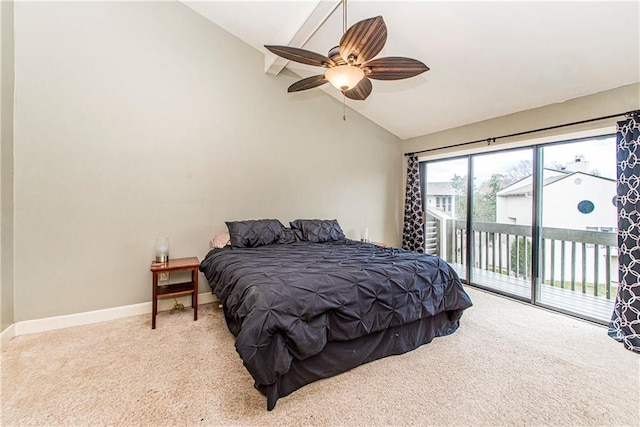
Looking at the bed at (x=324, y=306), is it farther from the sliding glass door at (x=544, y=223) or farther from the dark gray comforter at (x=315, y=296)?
the sliding glass door at (x=544, y=223)

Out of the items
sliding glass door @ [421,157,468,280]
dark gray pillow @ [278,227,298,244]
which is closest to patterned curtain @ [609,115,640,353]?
sliding glass door @ [421,157,468,280]

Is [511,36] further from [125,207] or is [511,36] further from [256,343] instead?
[125,207]

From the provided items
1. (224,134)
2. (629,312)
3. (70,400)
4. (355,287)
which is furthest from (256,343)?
(629,312)

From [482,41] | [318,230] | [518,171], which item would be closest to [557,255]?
[518,171]

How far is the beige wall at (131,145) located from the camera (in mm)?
2660

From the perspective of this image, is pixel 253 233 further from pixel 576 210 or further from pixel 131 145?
pixel 576 210

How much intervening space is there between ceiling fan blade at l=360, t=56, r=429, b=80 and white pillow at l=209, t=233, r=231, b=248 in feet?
7.64

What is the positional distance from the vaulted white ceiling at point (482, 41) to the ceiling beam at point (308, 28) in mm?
10

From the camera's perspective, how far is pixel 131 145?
3.04 metres

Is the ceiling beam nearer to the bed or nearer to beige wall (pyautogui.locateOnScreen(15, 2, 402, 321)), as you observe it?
beige wall (pyautogui.locateOnScreen(15, 2, 402, 321))

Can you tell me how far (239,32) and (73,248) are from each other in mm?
3077

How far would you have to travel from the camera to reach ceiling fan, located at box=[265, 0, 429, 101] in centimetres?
186

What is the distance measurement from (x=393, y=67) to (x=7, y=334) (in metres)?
3.97

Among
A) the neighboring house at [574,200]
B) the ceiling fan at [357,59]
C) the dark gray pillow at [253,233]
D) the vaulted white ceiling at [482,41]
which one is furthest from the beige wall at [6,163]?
the neighboring house at [574,200]
